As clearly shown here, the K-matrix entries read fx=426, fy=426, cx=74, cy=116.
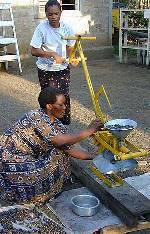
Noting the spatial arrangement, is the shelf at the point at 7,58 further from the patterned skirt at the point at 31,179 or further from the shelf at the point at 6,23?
the patterned skirt at the point at 31,179

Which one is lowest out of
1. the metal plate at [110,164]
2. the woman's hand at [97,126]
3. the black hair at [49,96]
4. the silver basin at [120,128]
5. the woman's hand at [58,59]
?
the metal plate at [110,164]

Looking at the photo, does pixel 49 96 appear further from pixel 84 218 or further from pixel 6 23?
pixel 6 23

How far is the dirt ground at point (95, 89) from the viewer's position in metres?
6.30

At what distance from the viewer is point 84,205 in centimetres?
367

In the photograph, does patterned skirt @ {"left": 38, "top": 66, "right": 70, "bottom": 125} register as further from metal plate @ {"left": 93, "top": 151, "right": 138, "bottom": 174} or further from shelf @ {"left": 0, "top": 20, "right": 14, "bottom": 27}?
shelf @ {"left": 0, "top": 20, "right": 14, "bottom": 27}

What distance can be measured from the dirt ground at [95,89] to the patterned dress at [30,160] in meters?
1.21

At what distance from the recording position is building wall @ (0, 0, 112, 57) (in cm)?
1076

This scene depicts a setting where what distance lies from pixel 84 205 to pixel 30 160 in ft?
Answer: 2.04

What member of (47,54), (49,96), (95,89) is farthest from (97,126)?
(95,89)

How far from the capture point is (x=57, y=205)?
3756 millimetres

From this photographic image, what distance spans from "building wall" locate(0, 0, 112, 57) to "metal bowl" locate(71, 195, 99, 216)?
7780 millimetres

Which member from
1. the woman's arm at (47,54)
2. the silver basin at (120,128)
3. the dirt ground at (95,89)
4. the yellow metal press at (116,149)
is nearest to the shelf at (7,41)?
the dirt ground at (95,89)

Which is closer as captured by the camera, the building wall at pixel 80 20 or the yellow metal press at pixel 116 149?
the yellow metal press at pixel 116 149

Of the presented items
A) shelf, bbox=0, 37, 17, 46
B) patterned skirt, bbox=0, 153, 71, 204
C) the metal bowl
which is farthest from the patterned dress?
shelf, bbox=0, 37, 17, 46
